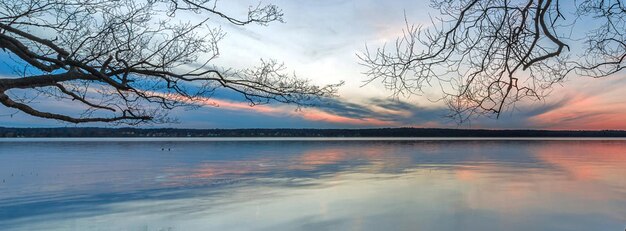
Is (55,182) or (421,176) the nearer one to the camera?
(55,182)

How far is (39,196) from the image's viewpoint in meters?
14.3

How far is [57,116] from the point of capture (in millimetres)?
4148

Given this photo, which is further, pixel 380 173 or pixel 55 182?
pixel 380 173

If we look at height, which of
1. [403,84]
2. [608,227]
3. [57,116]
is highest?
[403,84]

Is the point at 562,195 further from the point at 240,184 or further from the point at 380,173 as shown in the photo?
the point at 240,184

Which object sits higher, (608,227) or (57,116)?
(57,116)

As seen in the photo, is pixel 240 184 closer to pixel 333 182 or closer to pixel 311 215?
pixel 333 182

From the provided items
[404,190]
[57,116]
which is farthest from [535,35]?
[404,190]

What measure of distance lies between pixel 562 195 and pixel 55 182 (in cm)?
1727

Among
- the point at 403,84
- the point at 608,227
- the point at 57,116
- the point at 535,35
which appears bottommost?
the point at 608,227

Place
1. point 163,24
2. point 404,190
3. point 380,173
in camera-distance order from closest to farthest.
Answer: point 163,24 → point 404,190 → point 380,173

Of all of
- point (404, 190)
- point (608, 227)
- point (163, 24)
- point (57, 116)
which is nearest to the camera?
point (57, 116)

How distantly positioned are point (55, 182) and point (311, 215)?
11.6 metres

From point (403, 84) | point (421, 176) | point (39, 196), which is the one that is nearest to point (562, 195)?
point (421, 176)
